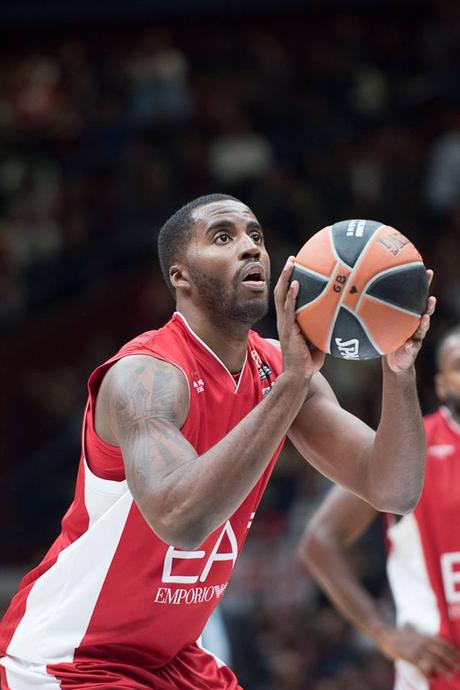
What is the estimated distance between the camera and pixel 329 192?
39.2 ft

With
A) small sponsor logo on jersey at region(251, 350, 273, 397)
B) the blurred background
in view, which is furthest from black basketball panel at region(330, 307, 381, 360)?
the blurred background

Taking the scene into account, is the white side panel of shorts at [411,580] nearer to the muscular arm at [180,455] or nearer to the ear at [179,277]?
the ear at [179,277]

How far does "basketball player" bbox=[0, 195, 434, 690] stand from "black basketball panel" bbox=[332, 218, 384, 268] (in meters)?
0.18

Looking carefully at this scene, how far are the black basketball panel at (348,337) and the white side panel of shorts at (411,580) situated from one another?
6.78 ft

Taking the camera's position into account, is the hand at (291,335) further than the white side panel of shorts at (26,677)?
No

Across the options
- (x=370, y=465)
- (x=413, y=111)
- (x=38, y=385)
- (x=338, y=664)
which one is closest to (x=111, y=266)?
(x=38, y=385)

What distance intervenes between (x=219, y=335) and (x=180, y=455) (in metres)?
0.78

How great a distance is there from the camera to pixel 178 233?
14.3 ft

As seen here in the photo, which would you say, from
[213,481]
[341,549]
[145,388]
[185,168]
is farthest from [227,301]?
[185,168]

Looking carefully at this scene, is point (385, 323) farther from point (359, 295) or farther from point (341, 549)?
point (341, 549)

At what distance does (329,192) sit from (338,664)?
4897 mm

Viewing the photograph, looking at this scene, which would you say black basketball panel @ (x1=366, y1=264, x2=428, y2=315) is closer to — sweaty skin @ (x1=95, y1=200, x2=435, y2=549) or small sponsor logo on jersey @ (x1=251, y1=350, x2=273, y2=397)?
sweaty skin @ (x1=95, y1=200, x2=435, y2=549)

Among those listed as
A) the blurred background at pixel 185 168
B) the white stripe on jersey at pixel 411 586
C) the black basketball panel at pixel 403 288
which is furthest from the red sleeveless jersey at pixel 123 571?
the blurred background at pixel 185 168

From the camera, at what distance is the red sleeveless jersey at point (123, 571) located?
398cm
